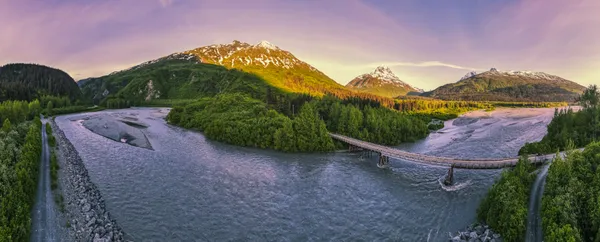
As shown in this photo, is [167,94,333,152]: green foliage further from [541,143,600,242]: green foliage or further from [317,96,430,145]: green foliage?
[541,143,600,242]: green foliage

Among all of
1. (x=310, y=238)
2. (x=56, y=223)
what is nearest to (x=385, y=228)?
(x=310, y=238)

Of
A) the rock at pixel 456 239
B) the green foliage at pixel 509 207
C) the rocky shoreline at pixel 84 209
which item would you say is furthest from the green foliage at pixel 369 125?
the rocky shoreline at pixel 84 209

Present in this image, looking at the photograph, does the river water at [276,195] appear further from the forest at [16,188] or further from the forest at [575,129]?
the forest at [575,129]

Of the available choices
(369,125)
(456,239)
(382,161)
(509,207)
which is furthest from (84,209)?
(369,125)

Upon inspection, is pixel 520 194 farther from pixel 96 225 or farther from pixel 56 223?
pixel 56 223

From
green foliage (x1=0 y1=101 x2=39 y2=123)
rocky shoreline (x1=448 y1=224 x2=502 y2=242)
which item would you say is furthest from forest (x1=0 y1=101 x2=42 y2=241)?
green foliage (x1=0 y1=101 x2=39 y2=123)
